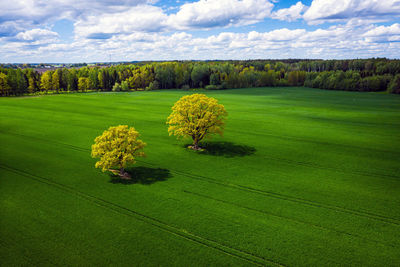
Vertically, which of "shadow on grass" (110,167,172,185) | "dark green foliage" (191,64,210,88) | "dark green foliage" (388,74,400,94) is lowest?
"shadow on grass" (110,167,172,185)

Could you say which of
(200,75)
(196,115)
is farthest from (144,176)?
(200,75)

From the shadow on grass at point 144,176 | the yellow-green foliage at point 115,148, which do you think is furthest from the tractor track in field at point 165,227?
the yellow-green foliage at point 115,148

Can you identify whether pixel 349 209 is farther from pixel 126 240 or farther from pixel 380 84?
pixel 380 84

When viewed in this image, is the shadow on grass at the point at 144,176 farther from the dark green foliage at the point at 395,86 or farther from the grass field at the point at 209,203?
the dark green foliage at the point at 395,86

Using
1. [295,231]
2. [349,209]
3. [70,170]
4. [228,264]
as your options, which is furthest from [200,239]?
[70,170]

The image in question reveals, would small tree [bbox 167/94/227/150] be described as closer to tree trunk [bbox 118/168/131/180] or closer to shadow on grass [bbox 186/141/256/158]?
shadow on grass [bbox 186/141/256/158]

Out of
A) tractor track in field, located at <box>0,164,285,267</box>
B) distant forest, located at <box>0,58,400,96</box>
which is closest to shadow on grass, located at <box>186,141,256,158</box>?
tractor track in field, located at <box>0,164,285,267</box>
